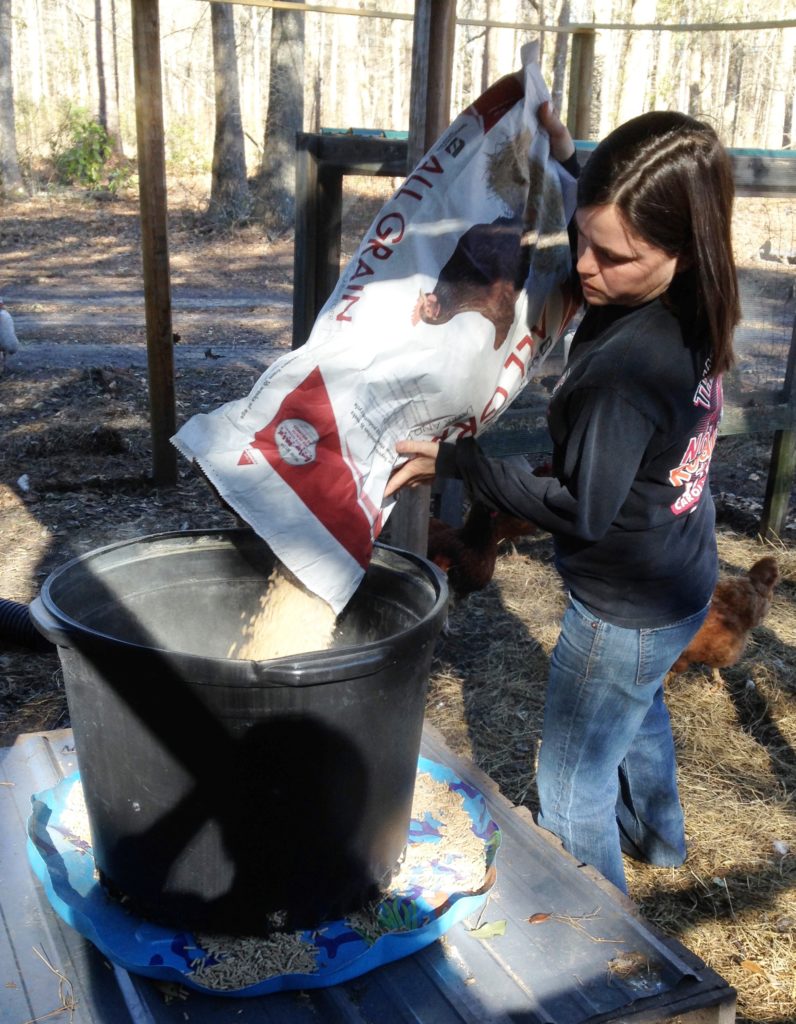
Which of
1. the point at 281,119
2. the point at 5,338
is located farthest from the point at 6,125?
the point at 5,338

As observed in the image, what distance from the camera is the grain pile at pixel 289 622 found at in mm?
2020

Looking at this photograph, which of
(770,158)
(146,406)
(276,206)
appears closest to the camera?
(770,158)

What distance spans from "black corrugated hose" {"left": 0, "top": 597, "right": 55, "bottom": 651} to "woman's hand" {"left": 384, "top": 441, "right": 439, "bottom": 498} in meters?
2.13

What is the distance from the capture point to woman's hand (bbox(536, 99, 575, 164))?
2100 mm

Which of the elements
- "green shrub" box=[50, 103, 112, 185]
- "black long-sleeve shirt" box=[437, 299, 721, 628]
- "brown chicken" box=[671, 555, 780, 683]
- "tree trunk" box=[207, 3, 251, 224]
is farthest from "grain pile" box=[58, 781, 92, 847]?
"green shrub" box=[50, 103, 112, 185]

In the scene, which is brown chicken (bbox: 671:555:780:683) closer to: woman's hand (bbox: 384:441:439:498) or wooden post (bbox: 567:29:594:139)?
woman's hand (bbox: 384:441:439:498)

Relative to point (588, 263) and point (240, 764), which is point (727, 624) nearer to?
point (588, 263)

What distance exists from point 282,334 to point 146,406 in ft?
11.2

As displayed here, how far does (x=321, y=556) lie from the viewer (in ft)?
6.07

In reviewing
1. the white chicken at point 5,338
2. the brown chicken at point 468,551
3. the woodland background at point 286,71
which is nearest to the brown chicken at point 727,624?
the brown chicken at point 468,551

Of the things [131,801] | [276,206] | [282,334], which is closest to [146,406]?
[282,334]

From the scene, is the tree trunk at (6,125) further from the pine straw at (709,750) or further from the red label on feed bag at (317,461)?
the red label on feed bag at (317,461)

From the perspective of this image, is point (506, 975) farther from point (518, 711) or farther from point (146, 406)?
point (146, 406)

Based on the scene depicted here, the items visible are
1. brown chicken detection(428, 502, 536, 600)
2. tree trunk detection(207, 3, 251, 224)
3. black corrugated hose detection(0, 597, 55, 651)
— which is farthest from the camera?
tree trunk detection(207, 3, 251, 224)
